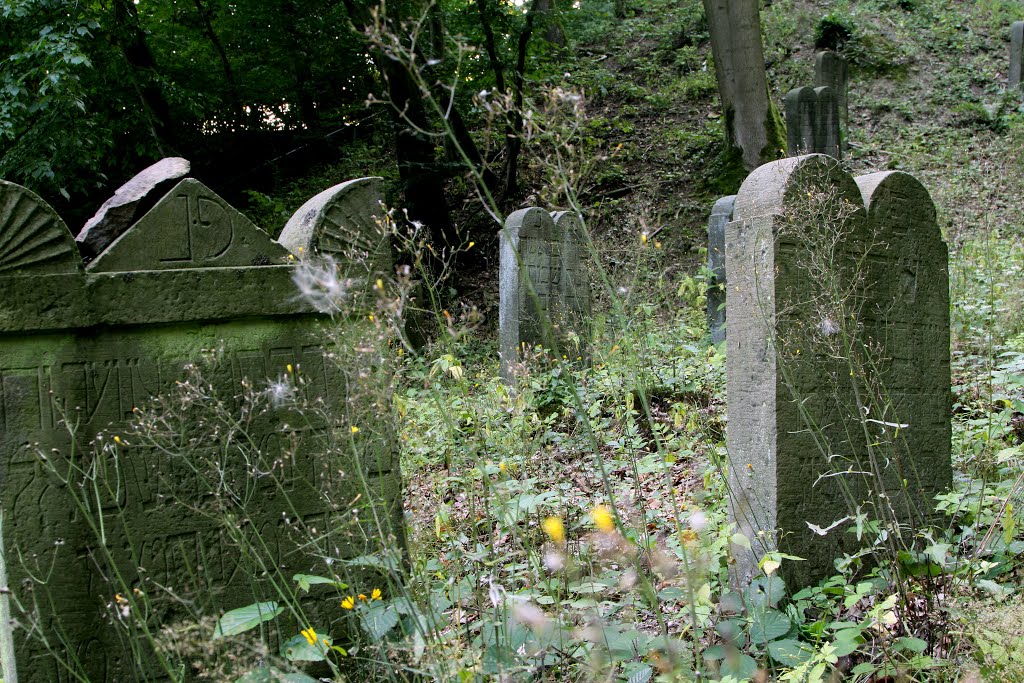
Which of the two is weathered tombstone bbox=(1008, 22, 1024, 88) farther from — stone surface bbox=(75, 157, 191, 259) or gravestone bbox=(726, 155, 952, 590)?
stone surface bbox=(75, 157, 191, 259)

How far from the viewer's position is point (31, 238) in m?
2.50

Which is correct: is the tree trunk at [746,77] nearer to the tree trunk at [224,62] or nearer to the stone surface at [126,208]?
the tree trunk at [224,62]

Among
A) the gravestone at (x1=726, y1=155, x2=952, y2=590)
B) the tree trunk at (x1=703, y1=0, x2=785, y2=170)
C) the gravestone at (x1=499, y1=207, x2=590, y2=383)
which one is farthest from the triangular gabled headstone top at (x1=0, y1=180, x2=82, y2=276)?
the tree trunk at (x1=703, y1=0, x2=785, y2=170)

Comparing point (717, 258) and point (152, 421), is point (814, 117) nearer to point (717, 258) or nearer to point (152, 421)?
point (717, 258)

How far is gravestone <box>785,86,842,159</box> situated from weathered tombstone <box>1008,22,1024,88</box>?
5320 millimetres

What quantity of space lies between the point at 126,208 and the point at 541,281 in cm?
497

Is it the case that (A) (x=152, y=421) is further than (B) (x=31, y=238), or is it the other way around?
(B) (x=31, y=238)

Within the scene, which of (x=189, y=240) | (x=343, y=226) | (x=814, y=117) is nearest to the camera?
(x=189, y=240)

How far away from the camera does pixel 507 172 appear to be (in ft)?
43.6

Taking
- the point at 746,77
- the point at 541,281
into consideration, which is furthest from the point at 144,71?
the point at 746,77

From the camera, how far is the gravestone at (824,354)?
2861 millimetres

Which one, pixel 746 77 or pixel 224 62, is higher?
pixel 224 62

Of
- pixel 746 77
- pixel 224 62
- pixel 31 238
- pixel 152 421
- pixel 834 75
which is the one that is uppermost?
pixel 224 62

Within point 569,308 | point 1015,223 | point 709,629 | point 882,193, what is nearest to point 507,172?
point 569,308
